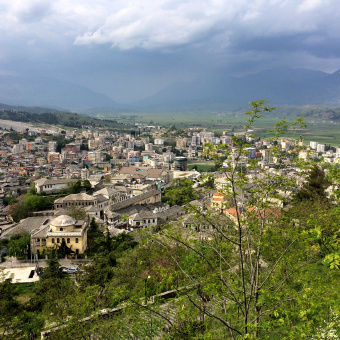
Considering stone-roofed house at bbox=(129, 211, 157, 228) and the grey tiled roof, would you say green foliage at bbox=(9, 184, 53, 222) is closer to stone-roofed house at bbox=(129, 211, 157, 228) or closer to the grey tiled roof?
the grey tiled roof

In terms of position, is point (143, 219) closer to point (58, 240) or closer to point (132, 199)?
point (132, 199)

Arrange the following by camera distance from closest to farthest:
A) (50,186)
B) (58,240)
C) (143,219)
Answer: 1. (58,240)
2. (143,219)
3. (50,186)

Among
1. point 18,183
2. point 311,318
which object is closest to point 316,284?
point 311,318

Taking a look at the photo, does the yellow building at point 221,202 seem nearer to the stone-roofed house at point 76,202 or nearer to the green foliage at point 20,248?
the green foliage at point 20,248

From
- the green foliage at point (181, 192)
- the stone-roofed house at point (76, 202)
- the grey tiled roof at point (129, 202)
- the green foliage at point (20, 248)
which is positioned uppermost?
the green foliage at point (181, 192)

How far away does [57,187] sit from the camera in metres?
23.2

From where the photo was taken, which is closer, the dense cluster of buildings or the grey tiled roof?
the dense cluster of buildings

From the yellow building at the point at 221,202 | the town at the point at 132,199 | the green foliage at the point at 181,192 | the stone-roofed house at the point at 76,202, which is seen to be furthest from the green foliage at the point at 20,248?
the green foliage at the point at 181,192

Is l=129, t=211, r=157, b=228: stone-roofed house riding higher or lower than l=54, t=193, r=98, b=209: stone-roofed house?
lower

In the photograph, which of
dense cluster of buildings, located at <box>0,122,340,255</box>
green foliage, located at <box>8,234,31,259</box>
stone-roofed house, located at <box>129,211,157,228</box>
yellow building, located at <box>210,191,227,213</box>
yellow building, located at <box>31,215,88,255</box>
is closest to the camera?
yellow building, located at <box>210,191,227,213</box>

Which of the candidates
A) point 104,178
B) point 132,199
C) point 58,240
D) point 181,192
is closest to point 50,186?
point 104,178

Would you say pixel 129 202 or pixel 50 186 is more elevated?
pixel 50 186

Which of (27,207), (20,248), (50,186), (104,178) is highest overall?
(50,186)

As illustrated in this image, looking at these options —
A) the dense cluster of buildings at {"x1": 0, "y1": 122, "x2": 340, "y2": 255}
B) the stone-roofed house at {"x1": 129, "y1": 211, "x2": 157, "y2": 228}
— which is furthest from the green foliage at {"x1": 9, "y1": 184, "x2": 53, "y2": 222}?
the stone-roofed house at {"x1": 129, "y1": 211, "x2": 157, "y2": 228}
